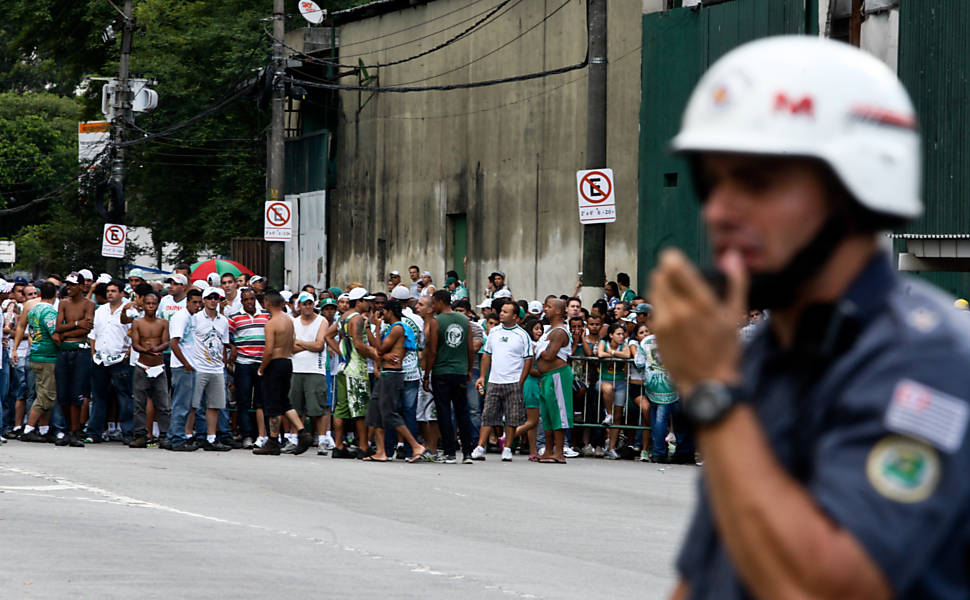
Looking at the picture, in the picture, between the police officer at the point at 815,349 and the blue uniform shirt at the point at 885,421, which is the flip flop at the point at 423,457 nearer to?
the police officer at the point at 815,349

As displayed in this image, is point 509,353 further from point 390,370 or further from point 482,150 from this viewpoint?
point 482,150

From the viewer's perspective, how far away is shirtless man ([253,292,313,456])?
62.2 ft

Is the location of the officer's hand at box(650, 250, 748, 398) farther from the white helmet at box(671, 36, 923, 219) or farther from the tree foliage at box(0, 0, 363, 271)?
the tree foliage at box(0, 0, 363, 271)

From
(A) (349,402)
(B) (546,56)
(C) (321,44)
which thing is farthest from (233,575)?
(C) (321,44)

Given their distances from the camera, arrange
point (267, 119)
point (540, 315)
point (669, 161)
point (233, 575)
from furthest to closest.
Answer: point (267, 119)
point (669, 161)
point (540, 315)
point (233, 575)

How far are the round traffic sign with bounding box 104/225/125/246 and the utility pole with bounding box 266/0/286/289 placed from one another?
5.01m

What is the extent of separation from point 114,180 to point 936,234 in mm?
25407

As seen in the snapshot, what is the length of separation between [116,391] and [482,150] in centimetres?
1424

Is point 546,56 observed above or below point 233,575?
above

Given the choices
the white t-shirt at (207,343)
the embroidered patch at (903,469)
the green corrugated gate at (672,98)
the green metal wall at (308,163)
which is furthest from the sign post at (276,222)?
the embroidered patch at (903,469)

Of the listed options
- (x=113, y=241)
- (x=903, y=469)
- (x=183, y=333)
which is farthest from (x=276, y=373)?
(x=113, y=241)

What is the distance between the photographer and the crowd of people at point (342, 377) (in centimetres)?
1798

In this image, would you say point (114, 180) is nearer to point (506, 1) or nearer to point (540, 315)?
point (506, 1)

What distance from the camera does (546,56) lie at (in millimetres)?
30172
